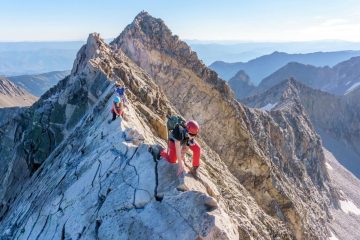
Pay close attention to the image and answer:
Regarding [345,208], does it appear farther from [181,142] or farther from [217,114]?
[181,142]

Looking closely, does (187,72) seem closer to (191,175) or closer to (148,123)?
(148,123)

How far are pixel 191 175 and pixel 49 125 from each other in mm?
17864

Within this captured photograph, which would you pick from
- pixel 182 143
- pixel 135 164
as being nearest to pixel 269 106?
pixel 135 164

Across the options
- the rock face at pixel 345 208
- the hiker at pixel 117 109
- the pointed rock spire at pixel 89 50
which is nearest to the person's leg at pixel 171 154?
the hiker at pixel 117 109

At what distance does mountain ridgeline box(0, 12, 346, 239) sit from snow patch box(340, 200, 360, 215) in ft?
211

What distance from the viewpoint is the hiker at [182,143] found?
46.0 feet

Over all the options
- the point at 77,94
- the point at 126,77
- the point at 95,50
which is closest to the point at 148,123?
the point at 77,94

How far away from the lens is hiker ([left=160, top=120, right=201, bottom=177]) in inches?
552

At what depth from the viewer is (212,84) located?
58031mm

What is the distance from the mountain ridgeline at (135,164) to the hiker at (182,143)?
39cm

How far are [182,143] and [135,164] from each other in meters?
1.86

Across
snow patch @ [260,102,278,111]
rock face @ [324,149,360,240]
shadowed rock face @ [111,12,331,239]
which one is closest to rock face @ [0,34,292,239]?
shadowed rock face @ [111,12,331,239]

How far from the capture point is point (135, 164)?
15.1m

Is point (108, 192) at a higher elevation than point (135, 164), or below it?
below
